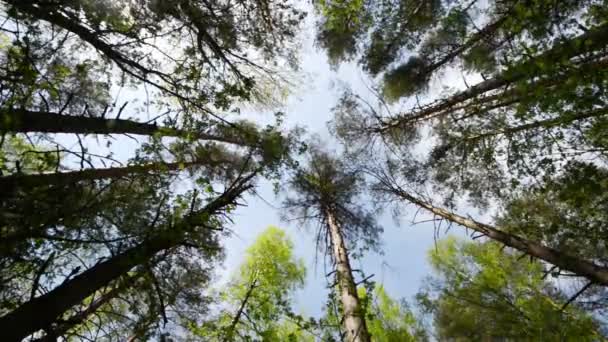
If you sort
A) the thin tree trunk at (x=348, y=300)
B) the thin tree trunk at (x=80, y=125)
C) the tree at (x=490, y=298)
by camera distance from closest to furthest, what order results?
the thin tree trunk at (x=80, y=125)
the thin tree trunk at (x=348, y=300)
the tree at (x=490, y=298)

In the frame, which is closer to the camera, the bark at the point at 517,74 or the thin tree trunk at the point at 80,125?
the bark at the point at 517,74

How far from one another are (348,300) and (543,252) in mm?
2953

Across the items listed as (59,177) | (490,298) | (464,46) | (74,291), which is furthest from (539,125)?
(59,177)

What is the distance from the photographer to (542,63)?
2545mm

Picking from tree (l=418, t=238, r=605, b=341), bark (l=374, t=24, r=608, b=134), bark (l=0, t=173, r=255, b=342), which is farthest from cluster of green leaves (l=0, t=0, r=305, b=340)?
tree (l=418, t=238, r=605, b=341)

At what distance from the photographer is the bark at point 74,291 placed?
2.13 metres

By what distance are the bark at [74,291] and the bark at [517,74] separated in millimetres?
3045

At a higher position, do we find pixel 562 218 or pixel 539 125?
pixel 539 125

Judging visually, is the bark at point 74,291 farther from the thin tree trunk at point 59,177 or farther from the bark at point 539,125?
the bark at point 539,125

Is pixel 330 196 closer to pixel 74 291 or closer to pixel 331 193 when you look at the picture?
pixel 331 193

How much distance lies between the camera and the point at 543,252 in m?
4.84

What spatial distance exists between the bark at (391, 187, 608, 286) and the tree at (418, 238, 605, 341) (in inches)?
89.6

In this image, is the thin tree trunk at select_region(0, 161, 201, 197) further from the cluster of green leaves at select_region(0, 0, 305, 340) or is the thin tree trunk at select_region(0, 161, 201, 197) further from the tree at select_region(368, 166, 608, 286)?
the tree at select_region(368, 166, 608, 286)

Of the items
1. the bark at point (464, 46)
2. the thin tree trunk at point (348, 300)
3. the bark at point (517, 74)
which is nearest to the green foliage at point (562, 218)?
the bark at point (517, 74)
